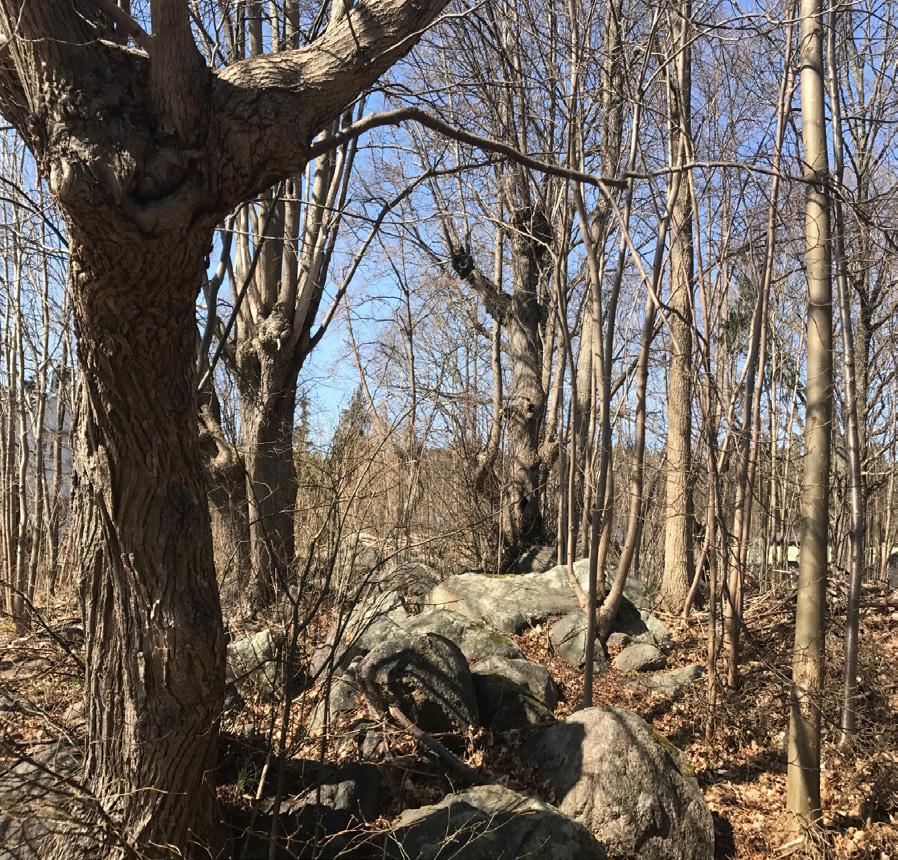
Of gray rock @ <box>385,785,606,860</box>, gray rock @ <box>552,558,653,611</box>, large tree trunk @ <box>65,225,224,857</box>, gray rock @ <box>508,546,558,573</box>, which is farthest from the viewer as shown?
gray rock @ <box>508,546,558,573</box>

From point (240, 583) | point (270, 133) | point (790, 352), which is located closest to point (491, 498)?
point (240, 583)

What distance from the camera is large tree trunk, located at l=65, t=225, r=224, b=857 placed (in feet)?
9.77

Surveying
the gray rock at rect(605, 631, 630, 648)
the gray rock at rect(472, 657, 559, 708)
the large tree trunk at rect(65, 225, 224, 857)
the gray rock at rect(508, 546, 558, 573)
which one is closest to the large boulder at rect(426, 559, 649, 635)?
the gray rock at rect(605, 631, 630, 648)

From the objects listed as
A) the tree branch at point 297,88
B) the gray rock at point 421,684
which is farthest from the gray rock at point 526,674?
the tree branch at point 297,88

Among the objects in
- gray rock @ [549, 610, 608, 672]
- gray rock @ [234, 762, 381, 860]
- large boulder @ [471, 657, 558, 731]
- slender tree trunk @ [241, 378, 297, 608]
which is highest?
slender tree trunk @ [241, 378, 297, 608]

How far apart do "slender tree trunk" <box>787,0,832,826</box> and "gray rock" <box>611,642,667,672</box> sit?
7.96ft

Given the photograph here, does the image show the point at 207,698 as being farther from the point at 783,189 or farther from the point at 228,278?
the point at 783,189

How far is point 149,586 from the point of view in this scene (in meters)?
3.16

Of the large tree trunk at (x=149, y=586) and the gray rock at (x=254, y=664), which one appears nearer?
the large tree trunk at (x=149, y=586)

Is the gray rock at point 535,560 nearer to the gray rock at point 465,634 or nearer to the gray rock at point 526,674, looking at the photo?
the gray rock at point 465,634

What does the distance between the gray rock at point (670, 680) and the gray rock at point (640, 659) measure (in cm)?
12

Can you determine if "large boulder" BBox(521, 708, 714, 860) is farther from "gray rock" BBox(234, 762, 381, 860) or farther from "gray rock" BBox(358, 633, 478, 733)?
"gray rock" BBox(234, 762, 381, 860)

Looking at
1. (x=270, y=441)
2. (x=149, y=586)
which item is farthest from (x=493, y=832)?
(x=270, y=441)

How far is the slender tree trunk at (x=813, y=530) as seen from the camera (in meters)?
4.50
